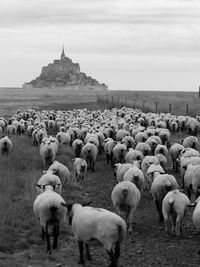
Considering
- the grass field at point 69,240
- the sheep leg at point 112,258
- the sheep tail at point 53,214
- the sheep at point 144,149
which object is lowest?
the grass field at point 69,240

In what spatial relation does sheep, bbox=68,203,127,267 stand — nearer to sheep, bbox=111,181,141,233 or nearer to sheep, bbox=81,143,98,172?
sheep, bbox=111,181,141,233

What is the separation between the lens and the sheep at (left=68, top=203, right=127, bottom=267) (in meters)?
8.27

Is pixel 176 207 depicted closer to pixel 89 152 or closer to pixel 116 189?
pixel 116 189

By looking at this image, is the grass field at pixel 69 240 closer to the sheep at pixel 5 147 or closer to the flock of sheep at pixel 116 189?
the flock of sheep at pixel 116 189

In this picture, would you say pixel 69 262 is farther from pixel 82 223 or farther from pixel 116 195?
pixel 116 195

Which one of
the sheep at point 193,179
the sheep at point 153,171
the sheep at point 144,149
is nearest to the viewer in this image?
the sheep at point 193,179


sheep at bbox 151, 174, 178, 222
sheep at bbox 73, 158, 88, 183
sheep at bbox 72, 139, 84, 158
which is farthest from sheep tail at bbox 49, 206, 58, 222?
sheep at bbox 72, 139, 84, 158

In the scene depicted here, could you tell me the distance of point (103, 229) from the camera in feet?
27.3

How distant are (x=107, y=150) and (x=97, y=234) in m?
12.4

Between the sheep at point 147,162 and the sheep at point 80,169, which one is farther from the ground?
the sheep at point 147,162

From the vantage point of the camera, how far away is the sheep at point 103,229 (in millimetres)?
8273

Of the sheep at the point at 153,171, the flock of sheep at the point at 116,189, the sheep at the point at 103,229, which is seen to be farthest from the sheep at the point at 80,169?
the sheep at the point at 103,229

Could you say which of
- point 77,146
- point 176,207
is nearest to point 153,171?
point 176,207

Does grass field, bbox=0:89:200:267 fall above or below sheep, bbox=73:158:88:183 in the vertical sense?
below
